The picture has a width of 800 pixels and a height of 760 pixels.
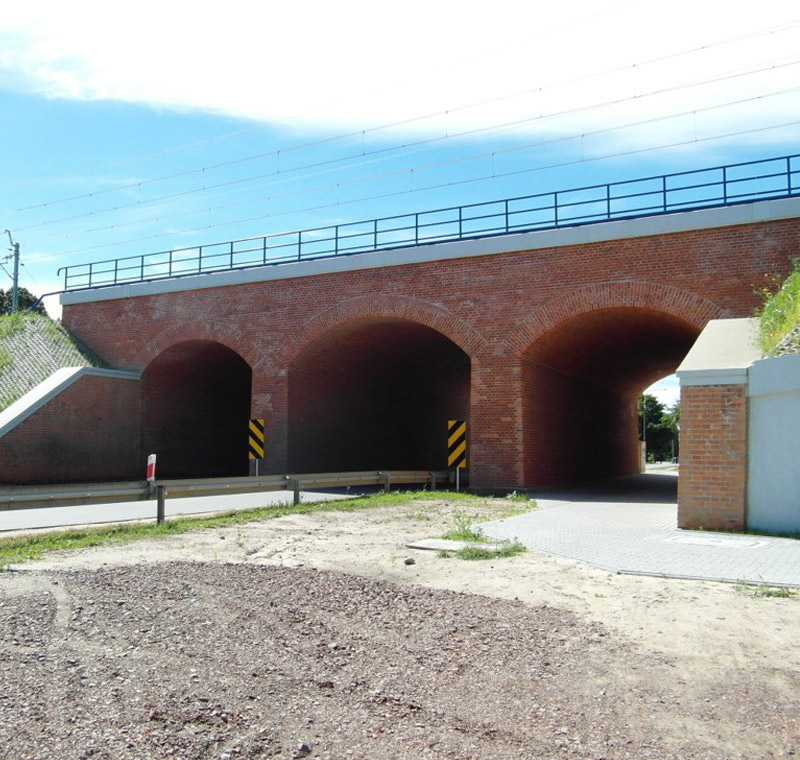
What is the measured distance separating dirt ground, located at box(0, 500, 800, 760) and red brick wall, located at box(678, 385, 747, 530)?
13.4ft

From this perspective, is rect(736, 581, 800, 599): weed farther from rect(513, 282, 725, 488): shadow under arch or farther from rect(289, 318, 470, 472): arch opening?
rect(289, 318, 470, 472): arch opening

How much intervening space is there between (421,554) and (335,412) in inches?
647

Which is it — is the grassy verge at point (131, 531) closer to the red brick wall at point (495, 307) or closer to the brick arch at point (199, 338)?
the red brick wall at point (495, 307)

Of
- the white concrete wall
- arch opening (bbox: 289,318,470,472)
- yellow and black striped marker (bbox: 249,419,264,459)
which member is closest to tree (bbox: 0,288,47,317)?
arch opening (bbox: 289,318,470,472)

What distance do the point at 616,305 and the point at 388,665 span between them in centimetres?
1484

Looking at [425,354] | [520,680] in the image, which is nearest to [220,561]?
[520,680]

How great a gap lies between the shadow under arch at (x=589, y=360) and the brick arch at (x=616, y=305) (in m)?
0.02

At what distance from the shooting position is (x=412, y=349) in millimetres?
26422

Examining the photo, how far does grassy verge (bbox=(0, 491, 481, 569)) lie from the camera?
9.38 metres

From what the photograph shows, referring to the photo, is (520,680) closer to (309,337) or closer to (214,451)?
(309,337)

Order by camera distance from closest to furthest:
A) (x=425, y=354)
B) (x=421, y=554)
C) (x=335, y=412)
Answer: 1. (x=421, y=554)
2. (x=335, y=412)
3. (x=425, y=354)

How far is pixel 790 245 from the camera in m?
16.9

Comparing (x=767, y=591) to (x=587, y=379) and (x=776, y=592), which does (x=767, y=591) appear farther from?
(x=587, y=379)

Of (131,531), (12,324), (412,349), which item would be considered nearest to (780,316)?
(131,531)
